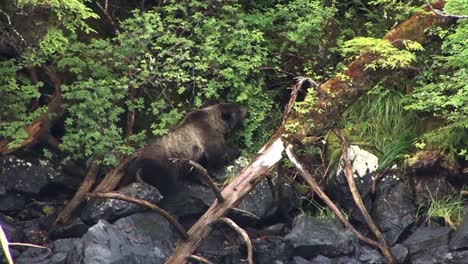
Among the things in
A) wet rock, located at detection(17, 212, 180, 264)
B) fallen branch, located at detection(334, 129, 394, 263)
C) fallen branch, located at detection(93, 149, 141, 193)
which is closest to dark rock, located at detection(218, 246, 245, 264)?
wet rock, located at detection(17, 212, 180, 264)

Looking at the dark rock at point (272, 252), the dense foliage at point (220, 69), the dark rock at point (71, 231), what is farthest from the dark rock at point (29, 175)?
the dark rock at point (272, 252)

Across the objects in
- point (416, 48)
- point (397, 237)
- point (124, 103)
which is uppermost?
point (416, 48)

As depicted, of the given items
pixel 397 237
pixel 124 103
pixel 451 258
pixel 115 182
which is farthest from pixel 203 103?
pixel 451 258

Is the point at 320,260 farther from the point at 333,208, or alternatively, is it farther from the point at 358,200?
the point at 358,200

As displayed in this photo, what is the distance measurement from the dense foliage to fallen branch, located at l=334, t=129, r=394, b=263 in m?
0.72

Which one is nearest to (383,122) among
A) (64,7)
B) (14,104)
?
(64,7)

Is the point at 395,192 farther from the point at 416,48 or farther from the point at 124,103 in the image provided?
the point at 124,103

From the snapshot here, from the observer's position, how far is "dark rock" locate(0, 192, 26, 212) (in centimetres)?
845

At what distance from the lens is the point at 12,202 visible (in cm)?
852

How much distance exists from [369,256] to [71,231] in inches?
142

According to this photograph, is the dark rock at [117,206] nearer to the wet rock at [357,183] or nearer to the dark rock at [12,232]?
the dark rock at [12,232]

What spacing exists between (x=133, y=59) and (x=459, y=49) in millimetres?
4231

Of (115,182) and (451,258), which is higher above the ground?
(115,182)

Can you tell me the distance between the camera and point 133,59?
900cm
